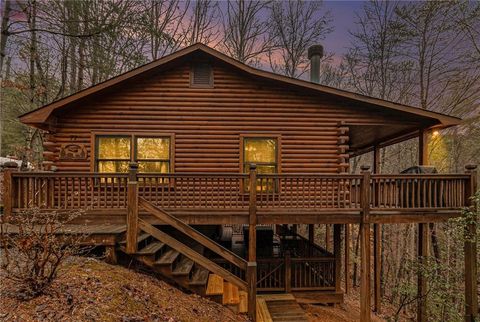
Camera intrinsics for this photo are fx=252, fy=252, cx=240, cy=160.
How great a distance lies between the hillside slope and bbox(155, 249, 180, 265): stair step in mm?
392

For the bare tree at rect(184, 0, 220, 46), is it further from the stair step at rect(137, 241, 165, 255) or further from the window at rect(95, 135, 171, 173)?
the stair step at rect(137, 241, 165, 255)

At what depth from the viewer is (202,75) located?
28.5 ft

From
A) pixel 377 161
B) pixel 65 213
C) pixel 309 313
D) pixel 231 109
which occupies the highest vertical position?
pixel 231 109

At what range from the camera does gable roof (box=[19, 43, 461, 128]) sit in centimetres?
760

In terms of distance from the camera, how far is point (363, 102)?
8352mm

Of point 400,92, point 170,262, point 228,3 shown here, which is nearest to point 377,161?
point 400,92

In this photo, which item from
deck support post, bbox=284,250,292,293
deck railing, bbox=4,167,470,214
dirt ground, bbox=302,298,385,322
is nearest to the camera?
deck railing, bbox=4,167,470,214

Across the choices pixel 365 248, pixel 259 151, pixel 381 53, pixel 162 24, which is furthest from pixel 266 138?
pixel 162 24

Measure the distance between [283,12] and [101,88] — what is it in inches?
633

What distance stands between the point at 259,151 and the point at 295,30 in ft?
47.1

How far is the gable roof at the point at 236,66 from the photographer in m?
7.60

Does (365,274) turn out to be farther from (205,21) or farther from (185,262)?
(205,21)

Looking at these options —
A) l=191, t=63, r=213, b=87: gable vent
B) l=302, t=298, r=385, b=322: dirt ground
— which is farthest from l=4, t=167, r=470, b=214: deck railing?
l=302, t=298, r=385, b=322: dirt ground

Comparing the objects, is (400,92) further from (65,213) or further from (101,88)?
(65,213)
